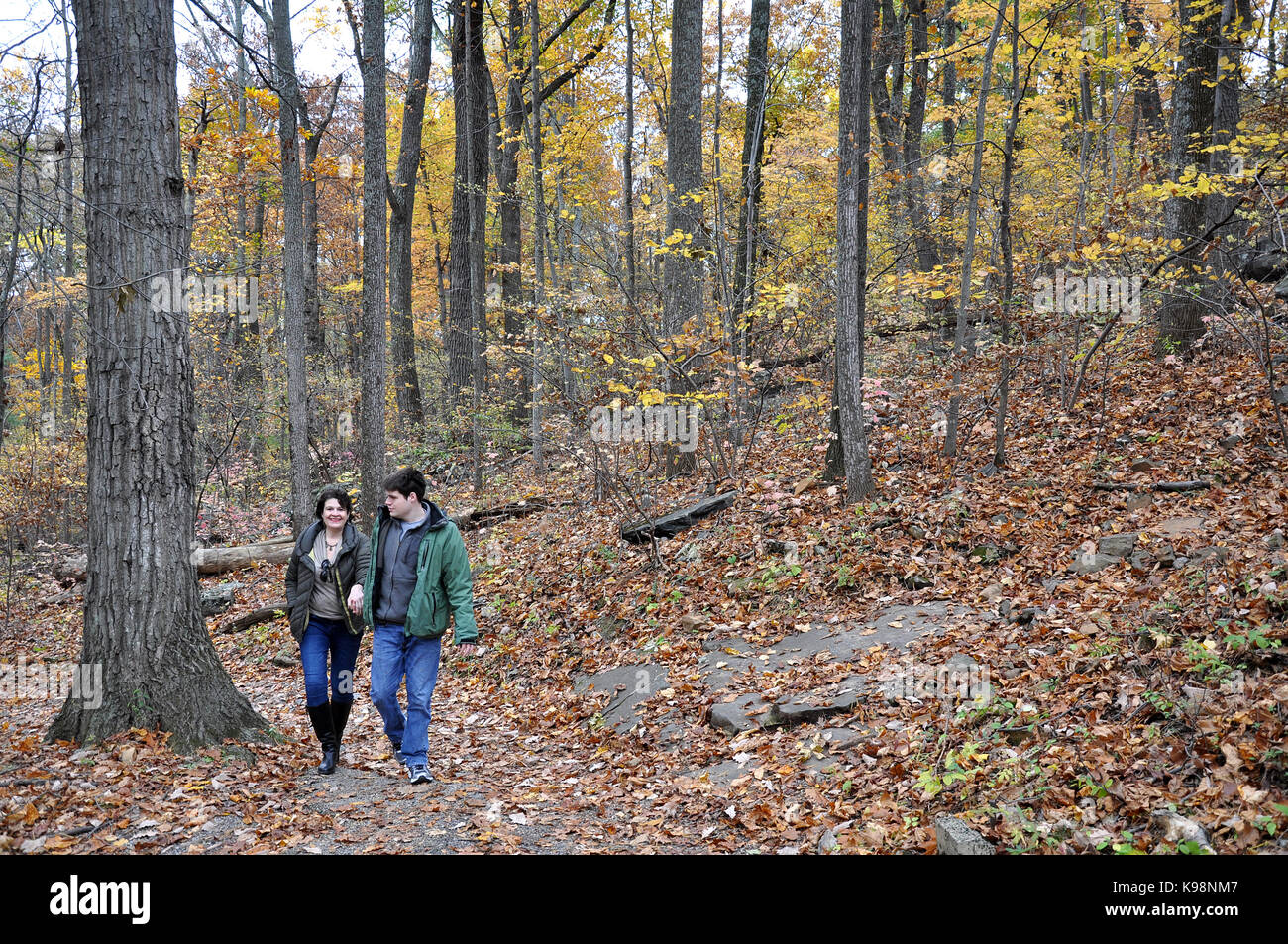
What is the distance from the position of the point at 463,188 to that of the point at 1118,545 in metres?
15.3

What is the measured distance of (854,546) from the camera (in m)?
7.97

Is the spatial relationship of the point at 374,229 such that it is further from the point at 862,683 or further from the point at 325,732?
the point at 862,683

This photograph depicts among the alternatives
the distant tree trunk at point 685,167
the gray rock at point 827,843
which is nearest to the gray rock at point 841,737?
the gray rock at point 827,843

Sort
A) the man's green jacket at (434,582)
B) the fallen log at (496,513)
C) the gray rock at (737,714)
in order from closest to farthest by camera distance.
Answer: the man's green jacket at (434,582)
the gray rock at (737,714)
the fallen log at (496,513)

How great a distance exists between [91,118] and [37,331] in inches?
1238

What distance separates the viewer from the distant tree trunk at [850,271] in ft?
28.4

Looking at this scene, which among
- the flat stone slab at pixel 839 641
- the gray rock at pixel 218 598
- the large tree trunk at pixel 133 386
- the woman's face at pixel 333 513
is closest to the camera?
the large tree trunk at pixel 133 386

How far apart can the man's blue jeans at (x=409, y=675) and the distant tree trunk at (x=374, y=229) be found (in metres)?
5.56

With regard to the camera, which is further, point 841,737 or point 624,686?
point 624,686

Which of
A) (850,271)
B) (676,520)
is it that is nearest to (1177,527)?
(850,271)

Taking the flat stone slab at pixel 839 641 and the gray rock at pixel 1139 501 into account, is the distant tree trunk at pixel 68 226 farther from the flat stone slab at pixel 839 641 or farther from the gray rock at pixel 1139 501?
the gray rock at pixel 1139 501

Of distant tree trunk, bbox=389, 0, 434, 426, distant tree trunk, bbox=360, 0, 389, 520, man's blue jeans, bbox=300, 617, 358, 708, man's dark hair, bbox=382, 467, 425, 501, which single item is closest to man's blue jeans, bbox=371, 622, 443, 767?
man's blue jeans, bbox=300, 617, 358, 708

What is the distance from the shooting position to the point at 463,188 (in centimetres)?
1773
